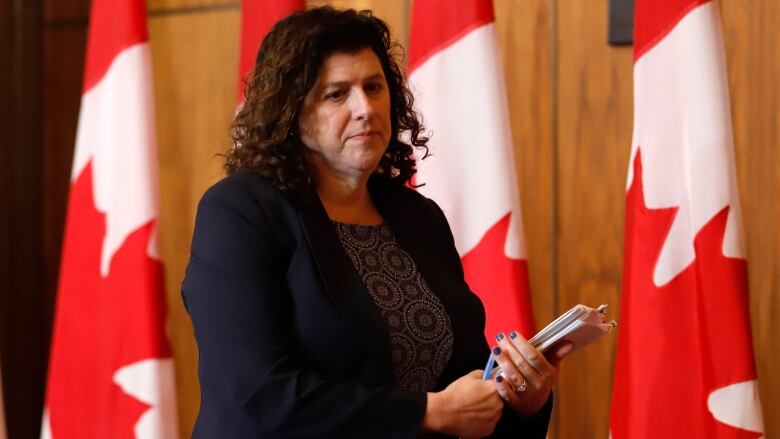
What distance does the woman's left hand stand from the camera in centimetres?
166

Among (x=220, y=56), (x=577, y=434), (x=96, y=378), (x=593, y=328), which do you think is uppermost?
(x=220, y=56)

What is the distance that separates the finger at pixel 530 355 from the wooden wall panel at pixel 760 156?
126cm

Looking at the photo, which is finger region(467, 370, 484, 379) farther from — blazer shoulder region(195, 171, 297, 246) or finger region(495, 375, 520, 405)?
blazer shoulder region(195, 171, 297, 246)

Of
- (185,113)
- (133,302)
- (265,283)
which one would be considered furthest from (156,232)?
(265,283)

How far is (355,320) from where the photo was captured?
1.63 metres

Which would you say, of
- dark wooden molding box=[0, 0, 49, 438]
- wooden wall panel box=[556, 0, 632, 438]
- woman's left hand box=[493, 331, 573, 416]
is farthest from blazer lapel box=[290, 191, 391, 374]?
dark wooden molding box=[0, 0, 49, 438]

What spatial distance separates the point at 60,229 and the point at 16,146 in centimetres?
38

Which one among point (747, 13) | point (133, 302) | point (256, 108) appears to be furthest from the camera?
point (133, 302)

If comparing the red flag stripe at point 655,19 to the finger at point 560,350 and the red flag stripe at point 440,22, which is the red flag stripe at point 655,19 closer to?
the red flag stripe at point 440,22

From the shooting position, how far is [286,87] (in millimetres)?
1728

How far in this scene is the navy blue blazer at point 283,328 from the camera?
60.0 inches

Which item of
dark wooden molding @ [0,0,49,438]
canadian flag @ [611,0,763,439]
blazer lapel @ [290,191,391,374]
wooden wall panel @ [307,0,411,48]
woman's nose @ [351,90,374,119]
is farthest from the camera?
dark wooden molding @ [0,0,49,438]

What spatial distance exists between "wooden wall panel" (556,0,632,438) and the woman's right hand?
1.34 metres

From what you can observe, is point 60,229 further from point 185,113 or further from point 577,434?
point 577,434
